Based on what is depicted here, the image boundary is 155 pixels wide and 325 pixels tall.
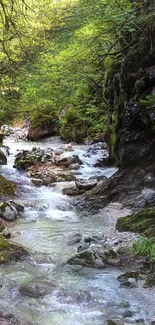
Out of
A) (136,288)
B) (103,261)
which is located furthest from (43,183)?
(136,288)

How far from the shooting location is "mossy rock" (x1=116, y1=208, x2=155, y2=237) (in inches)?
237

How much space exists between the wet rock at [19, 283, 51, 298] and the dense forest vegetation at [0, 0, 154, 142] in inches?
129

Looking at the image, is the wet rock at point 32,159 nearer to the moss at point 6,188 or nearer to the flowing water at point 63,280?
the moss at point 6,188

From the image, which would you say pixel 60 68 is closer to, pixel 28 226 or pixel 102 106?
pixel 102 106

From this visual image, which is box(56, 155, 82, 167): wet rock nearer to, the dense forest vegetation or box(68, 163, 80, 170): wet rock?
box(68, 163, 80, 170): wet rock

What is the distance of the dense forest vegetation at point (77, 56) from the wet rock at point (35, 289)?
329cm

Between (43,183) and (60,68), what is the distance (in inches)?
139

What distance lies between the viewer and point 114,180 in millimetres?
8867

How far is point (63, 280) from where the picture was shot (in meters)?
4.65

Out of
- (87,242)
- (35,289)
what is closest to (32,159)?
(87,242)

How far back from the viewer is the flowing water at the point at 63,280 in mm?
3821

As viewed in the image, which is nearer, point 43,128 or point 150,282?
point 150,282

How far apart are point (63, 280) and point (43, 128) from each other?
1616cm

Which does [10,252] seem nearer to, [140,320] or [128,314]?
[128,314]
